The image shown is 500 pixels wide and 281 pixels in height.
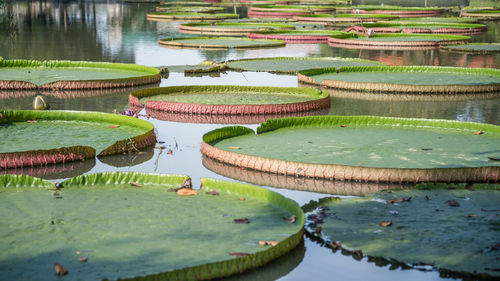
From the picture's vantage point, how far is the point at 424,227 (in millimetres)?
4199

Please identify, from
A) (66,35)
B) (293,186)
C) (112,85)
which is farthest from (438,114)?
(66,35)

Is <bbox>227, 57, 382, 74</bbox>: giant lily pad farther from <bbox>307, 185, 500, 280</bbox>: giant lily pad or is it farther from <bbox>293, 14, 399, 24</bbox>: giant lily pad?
<bbox>293, 14, 399, 24</bbox>: giant lily pad

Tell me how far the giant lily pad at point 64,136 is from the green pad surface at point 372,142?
2.96 ft

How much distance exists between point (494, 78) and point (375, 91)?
2212 millimetres

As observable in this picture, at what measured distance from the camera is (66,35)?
1916 centimetres

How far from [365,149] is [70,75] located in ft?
20.6

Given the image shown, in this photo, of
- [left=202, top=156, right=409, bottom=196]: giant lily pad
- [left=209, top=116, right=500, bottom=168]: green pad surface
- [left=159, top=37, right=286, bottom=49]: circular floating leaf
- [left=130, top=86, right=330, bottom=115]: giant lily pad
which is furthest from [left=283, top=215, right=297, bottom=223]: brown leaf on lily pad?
[left=159, top=37, right=286, bottom=49]: circular floating leaf

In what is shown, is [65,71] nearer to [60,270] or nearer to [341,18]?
[60,270]

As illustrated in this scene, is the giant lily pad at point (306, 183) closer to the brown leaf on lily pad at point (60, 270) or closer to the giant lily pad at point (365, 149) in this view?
the giant lily pad at point (365, 149)

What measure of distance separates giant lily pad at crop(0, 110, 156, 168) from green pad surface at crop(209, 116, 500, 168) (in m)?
0.90

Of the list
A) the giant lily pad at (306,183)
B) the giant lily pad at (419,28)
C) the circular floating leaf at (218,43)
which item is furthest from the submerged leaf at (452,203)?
the giant lily pad at (419,28)

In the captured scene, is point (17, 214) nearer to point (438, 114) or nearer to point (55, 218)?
point (55, 218)

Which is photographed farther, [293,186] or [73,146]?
[73,146]

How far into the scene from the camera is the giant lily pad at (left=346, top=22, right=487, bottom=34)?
21641mm
